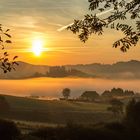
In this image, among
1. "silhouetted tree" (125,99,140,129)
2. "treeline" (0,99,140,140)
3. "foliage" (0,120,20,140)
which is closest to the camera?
"foliage" (0,120,20,140)


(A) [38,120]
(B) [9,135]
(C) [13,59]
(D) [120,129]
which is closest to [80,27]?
(C) [13,59]

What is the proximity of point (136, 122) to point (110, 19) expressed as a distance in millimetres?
84086

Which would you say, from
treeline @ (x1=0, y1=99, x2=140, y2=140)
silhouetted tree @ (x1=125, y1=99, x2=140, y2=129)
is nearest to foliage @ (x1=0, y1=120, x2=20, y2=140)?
treeline @ (x1=0, y1=99, x2=140, y2=140)

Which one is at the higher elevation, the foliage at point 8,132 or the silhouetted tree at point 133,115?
the silhouetted tree at point 133,115

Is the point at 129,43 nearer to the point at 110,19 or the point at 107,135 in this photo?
the point at 110,19

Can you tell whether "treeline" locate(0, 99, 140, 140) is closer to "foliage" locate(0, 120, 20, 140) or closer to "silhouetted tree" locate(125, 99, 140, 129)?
"foliage" locate(0, 120, 20, 140)

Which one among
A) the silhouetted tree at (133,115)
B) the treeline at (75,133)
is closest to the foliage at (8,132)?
the treeline at (75,133)

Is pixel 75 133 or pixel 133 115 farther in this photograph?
pixel 133 115

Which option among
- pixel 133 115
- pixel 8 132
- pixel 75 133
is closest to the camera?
pixel 8 132

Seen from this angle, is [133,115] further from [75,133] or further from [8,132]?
[8,132]

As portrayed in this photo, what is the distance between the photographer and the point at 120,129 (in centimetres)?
9512

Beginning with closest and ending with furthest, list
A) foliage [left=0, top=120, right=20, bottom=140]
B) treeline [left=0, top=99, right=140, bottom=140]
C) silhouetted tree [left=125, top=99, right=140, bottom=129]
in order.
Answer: foliage [left=0, top=120, right=20, bottom=140] → treeline [left=0, top=99, right=140, bottom=140] → silhouetted tree [left=125, top=99, right=140, bottom=129]

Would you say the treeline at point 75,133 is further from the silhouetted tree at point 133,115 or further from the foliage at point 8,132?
the silhouetted tree at point 133,115

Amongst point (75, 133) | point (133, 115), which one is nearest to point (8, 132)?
point (75, 133)
